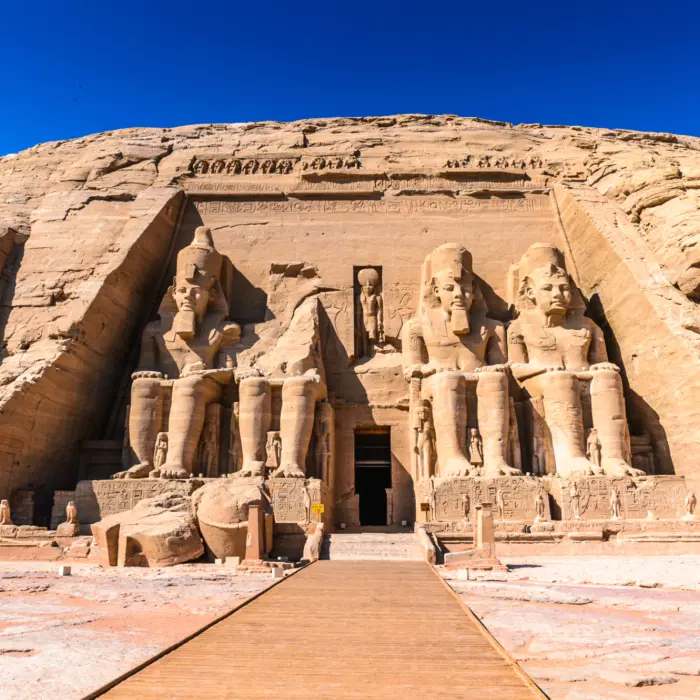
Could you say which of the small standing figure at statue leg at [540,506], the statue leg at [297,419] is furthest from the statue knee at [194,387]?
the small standing figure at statue leg at [540,506]

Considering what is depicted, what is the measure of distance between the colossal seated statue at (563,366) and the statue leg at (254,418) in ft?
12.3

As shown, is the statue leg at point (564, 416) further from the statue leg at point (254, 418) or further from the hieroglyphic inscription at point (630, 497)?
the statue leg at point (254, 418)

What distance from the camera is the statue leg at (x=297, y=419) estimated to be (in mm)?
9727

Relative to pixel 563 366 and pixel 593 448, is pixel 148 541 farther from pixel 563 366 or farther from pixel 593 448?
pixel 563 366

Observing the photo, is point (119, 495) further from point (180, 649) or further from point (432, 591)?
point (180, 649)

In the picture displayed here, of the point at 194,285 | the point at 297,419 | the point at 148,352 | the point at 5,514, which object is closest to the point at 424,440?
the point at 297,419

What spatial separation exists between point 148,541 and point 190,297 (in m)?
5.04

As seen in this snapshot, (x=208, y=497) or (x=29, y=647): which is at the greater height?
(x=208, y=497)

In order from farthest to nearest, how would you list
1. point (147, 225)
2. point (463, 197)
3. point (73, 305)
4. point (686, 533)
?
point (463, 197), point (147, 225), point (73, 305), point (686, 533)

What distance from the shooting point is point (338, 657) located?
2.82 m

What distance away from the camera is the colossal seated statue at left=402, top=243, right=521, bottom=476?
984 cm

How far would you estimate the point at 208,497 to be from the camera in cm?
741

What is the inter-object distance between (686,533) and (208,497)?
5283 mm

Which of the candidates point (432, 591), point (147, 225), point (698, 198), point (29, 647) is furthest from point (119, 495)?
point (698, 198)
